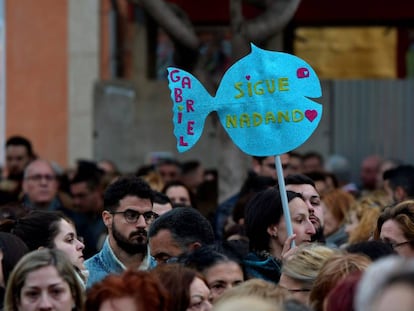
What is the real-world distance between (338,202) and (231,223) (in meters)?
1.18

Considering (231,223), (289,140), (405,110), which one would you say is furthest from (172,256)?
(405,110)

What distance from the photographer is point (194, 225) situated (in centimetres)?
901

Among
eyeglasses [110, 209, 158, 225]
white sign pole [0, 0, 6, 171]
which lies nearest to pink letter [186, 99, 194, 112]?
eyeglasses [110, 209, 158, 225]

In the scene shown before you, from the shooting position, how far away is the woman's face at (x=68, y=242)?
28.4 feet

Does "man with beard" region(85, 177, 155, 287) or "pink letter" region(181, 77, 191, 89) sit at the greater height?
"pink letter" region(181, 77, 191, 89)

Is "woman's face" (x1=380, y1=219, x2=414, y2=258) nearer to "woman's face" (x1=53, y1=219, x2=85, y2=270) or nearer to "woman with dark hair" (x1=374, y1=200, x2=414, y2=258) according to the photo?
"woman with dark hair" (x1=374, y1=200, x2=414, y2=258)

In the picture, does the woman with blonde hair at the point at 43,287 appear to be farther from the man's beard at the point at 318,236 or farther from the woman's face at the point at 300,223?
the man's beard at the point at 318,236

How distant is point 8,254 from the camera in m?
8.01

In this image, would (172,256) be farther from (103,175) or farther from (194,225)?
(103,175)

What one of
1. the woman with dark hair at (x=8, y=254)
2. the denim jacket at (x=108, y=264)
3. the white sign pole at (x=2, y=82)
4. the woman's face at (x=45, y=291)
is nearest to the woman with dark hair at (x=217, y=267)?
the woman with dark hair at (x=8, y=254)

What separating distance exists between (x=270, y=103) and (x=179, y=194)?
3.69m

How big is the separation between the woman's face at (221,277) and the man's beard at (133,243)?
1338 millimetres

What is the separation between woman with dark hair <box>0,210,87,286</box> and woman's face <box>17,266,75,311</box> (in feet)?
5.37

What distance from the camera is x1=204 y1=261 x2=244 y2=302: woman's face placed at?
7.82 meters
